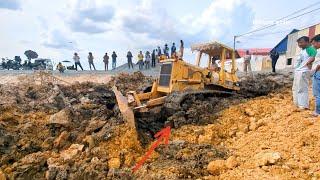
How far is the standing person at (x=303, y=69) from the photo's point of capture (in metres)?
8.95

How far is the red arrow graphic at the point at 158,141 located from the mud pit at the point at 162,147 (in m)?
0.13

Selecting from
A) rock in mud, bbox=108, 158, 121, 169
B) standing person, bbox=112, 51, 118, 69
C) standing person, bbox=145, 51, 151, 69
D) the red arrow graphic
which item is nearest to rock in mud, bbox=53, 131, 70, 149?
rock in mud, bbox=108, 158, 121, 169

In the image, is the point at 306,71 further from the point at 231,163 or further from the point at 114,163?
the point at 114,163

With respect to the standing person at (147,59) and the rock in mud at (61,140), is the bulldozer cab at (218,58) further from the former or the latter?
the standing person at (147,59)

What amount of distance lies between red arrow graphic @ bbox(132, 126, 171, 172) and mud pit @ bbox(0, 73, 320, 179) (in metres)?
0.13

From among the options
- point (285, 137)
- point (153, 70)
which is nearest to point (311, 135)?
point (285, 137)

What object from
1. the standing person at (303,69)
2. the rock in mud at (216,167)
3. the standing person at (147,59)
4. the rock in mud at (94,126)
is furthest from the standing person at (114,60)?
the rock in mud at (216,167)

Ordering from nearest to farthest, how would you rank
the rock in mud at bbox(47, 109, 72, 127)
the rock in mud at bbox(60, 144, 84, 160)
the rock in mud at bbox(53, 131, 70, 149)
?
the rock in mud at bbox(60, 144, 84, 160) → the rock in mud at bbox(53, 131, 70, 149) → the rock in mud at bbox(47, 109, 72, 127)

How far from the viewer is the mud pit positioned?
24.6 ft

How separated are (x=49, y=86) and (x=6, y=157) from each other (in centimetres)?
1177

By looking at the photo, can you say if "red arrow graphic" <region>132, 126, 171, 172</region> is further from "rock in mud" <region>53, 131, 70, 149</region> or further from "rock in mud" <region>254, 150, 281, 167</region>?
"rock in mud" <region>254, 150, 281, 167</region>

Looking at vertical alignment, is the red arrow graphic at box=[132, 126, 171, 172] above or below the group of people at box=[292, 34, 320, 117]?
below

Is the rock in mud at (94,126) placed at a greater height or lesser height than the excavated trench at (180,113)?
lesser

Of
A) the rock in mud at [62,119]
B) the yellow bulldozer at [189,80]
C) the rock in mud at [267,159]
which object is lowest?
the rock in mud at [267,159]
